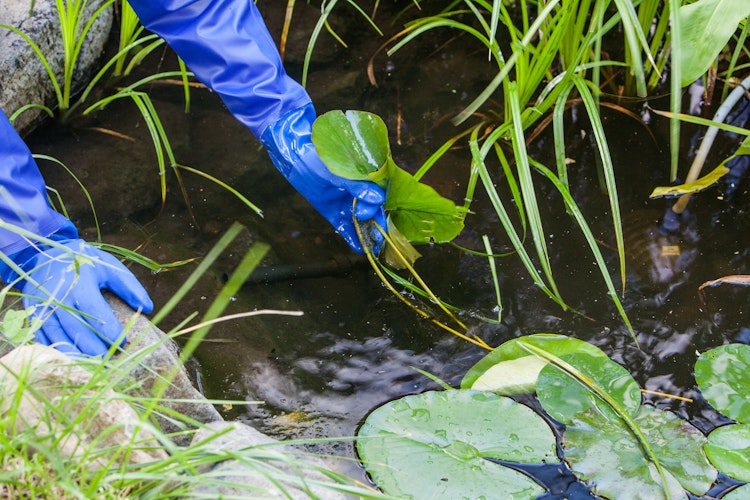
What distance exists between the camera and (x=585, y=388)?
1.42 meters

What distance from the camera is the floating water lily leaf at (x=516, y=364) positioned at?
1.46 metres

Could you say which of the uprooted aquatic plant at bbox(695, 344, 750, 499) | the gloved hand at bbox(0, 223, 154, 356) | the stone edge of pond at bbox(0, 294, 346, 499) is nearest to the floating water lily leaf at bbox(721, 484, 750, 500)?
the uprooted aquatic plant at bbox(695, 344, 750, 499)

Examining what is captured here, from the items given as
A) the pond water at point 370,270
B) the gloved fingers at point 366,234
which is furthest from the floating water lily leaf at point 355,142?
the pond water at point 370,270

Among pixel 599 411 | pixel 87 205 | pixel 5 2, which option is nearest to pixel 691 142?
pixel 599 411

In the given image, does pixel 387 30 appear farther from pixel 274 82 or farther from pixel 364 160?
pixel 364 160

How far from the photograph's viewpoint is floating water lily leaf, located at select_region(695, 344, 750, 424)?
140 cm

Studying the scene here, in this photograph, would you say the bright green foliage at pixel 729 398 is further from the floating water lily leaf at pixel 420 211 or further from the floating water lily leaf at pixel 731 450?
the floating water lily leaf at pixel 420 211

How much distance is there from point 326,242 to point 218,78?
472 mm

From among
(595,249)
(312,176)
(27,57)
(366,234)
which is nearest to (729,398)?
(595,249)

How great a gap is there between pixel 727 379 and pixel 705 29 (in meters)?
0.71

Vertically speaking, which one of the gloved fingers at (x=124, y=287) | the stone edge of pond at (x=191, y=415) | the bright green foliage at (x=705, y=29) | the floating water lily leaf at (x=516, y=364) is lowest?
the floating water lily leaf at (x=516, y=364)

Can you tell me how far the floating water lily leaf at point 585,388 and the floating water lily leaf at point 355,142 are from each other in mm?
558

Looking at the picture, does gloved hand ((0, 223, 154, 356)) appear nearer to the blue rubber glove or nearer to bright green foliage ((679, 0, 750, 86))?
the blue rubber glove

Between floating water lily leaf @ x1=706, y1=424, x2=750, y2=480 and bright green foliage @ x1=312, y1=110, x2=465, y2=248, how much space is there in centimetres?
65
